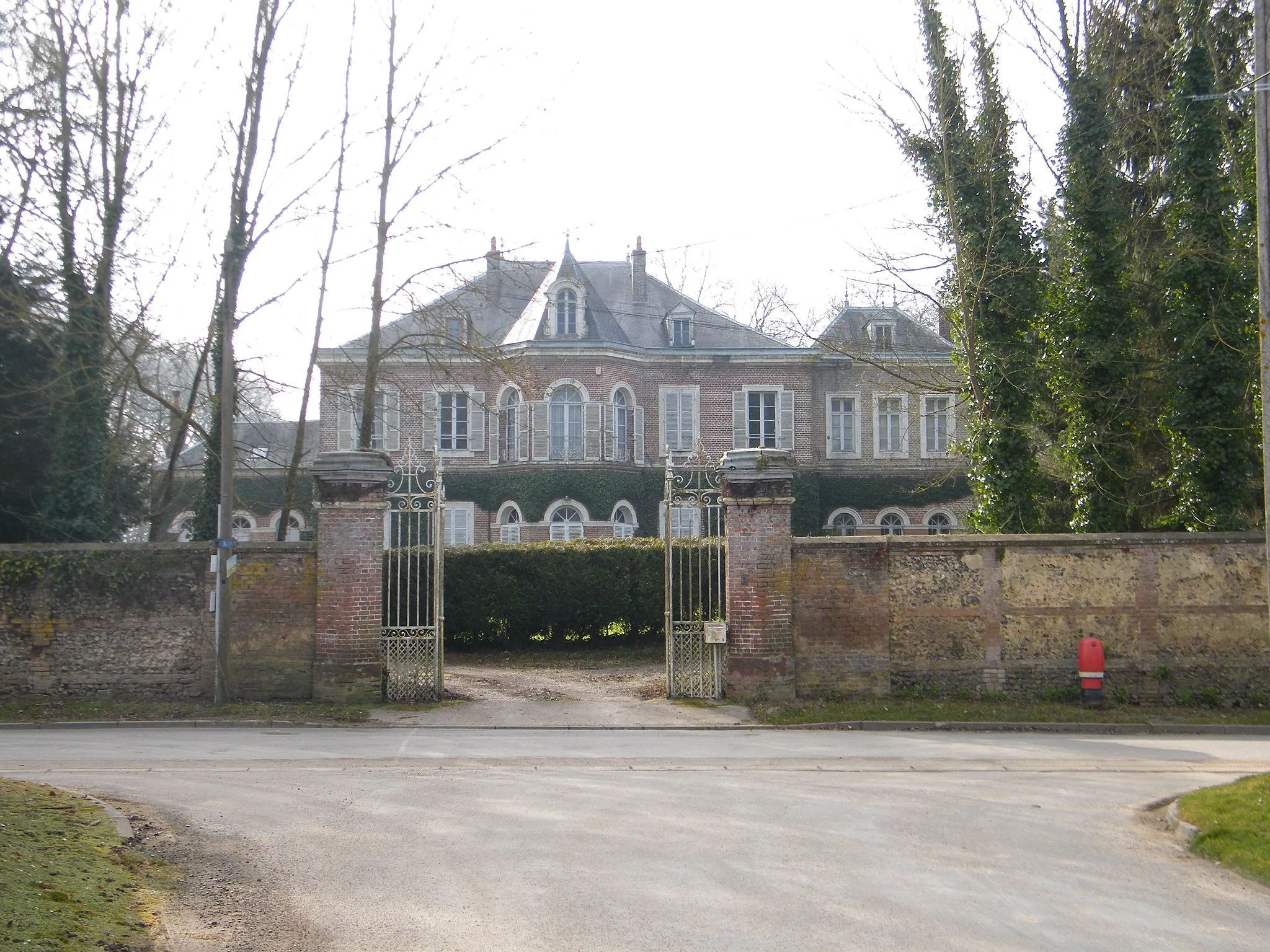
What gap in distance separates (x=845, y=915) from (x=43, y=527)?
1678cm

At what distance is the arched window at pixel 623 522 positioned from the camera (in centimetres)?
3534

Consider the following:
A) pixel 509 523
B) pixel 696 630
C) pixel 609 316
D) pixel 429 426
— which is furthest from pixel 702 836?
pixel 609 316

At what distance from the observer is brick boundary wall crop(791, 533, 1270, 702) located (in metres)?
15.4

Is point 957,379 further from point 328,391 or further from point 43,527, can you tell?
point 43,527

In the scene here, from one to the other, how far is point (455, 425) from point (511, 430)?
1.91 metres

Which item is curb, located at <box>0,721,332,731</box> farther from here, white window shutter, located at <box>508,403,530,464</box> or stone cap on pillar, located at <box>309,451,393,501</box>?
white window shutter, located at <box>508,403,530,464</box>

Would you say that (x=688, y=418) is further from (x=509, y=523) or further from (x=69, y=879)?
(x=69, y=879)

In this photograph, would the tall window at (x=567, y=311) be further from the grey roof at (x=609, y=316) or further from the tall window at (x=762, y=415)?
the tall window at (x=762, y=415)

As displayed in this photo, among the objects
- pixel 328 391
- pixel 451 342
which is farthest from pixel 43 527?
pixel 451 342

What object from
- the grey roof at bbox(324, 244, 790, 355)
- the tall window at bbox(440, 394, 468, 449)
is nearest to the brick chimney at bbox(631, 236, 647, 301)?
the grey roof at bbox(324, 244, 790, 355)

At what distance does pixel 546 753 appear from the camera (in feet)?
39.7

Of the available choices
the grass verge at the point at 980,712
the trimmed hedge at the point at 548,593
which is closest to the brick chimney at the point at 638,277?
the trimmed hedge at the point at 548,593

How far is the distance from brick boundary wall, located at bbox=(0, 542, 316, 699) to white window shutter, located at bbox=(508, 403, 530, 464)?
20014mm

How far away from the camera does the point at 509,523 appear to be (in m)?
35.6
